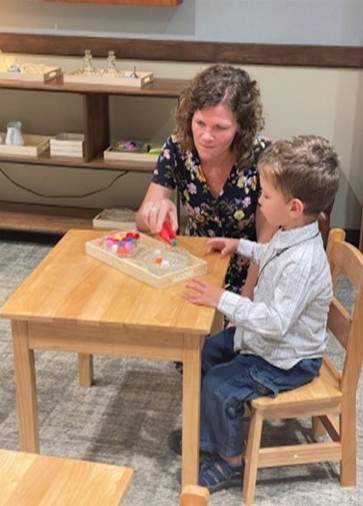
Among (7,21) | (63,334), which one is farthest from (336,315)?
(7,21)

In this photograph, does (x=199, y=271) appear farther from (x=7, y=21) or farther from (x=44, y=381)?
(x=7, y=21)

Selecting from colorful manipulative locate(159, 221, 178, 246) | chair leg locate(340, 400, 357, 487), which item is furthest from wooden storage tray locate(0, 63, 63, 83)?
chair leg locate(340, 400, 357, 487)

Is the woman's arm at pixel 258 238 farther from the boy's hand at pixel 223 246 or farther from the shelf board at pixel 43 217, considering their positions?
the shelf board at pixel 43 217

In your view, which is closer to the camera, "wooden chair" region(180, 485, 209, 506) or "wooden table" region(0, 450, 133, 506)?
"wooden chair" region(180, 485, 209, 506)

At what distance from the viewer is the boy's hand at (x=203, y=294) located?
169 cm

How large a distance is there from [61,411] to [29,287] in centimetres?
71

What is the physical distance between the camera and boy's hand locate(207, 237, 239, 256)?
198 cm

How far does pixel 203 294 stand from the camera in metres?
1.70

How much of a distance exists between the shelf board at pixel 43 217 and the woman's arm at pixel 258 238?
1.58 metres

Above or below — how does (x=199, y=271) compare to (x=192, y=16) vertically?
below

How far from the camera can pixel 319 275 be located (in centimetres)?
173

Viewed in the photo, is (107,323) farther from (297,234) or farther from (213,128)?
(213,128)

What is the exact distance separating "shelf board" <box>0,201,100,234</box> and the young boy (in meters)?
1.87

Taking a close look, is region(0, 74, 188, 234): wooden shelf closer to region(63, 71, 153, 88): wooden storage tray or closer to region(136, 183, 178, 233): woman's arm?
region(63, 71, 153, 88): wooden storage tray
